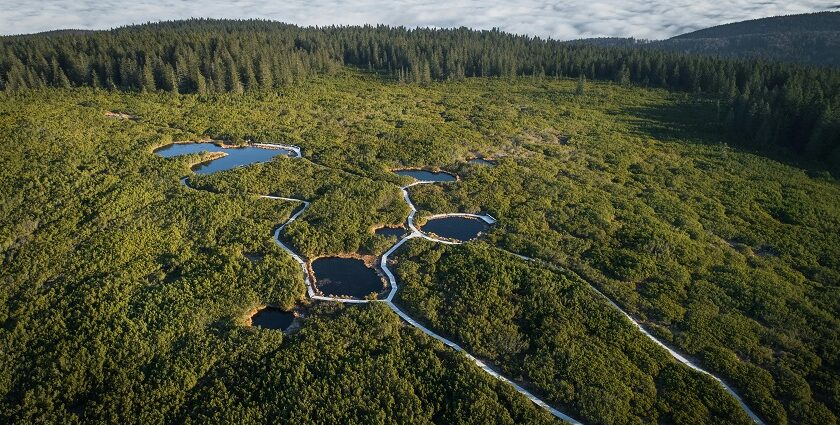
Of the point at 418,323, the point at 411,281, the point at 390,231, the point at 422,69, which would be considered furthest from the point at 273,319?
the point at 422,69

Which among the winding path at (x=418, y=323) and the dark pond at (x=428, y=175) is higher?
the dark pond at (x=428, y=175)

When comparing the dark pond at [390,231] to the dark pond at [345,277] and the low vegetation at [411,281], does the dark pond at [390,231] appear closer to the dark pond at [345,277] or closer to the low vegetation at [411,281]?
the low vegetation at [411,281]

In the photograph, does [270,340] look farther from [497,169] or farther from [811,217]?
[811,217]

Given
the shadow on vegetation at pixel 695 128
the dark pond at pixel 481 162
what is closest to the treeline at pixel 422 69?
the shadow on vegetation at pixel 695 128

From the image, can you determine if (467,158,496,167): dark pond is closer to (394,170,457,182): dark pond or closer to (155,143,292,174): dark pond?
(394,170,457,182): dark pond

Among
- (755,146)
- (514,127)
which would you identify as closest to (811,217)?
(755,146)

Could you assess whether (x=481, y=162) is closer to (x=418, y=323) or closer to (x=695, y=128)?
(x=418, y=323)

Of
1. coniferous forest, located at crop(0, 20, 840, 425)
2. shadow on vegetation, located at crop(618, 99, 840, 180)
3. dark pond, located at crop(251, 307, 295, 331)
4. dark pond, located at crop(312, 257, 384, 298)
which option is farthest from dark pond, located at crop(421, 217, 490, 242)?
shadow on vegetation, located at crop(618, 99, 840, 180)
